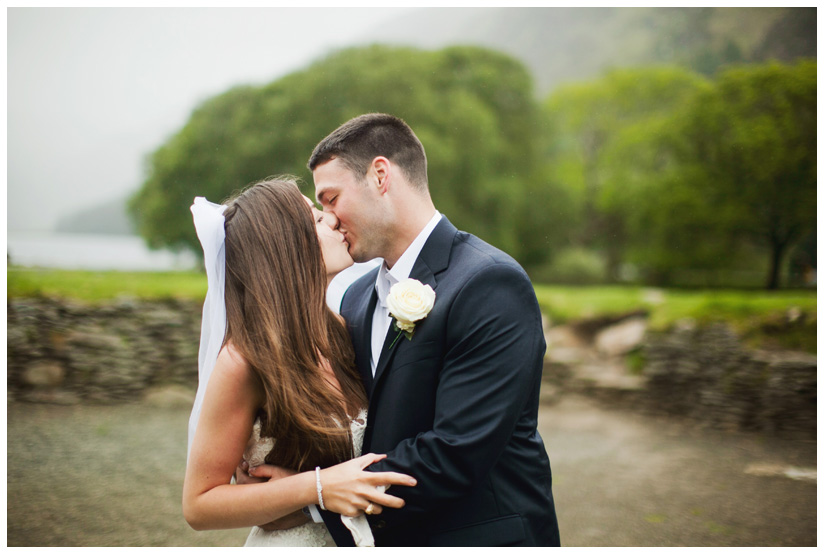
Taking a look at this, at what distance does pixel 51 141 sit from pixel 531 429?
9636 millimetres

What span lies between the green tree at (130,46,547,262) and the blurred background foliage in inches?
1.0

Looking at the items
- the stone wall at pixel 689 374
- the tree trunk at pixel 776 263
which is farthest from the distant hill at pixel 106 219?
the tree trunk at pixel 776 263

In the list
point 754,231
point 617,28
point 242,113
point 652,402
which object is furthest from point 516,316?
point 617,28

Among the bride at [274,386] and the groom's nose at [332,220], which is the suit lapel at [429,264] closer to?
the bride at [274,386]

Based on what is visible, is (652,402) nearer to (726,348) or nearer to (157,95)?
(726,348)

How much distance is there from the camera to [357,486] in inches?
66.3

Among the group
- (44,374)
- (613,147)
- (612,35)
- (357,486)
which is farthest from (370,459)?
(612,35)

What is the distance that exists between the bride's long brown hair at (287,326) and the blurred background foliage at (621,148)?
819 centimetres

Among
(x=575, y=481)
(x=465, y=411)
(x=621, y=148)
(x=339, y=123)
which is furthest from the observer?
(x=621, y=148)

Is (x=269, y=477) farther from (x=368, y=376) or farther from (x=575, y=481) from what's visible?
(x=575, y=481)

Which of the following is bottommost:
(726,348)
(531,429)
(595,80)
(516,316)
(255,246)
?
(726,348)

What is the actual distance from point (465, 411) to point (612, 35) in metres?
14.6

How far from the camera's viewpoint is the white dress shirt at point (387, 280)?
6.64ft

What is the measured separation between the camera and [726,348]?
6949 mm
